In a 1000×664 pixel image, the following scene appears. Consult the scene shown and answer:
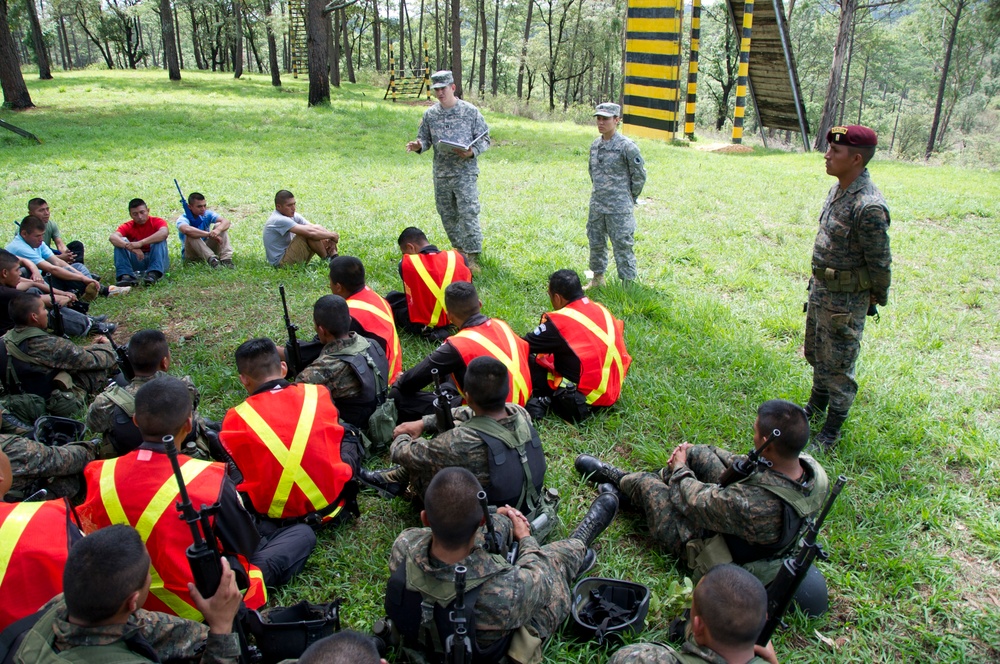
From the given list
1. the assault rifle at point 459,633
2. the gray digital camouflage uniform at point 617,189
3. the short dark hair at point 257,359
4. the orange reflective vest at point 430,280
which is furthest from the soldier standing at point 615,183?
the assault rifle at point 459,633

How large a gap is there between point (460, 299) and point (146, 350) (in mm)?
2000

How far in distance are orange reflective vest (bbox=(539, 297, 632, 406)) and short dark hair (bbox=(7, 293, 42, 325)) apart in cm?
367

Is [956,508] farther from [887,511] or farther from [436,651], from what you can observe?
[436,651]

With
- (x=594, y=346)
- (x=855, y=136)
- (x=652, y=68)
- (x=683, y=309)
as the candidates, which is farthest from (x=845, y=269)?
(x=652, y=68)

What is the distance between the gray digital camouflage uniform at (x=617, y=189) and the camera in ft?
23.1

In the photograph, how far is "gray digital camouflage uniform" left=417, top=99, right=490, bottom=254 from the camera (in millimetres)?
7746

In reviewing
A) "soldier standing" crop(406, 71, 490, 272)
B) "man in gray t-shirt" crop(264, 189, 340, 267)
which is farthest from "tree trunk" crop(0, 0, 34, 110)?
"soldier standing" crop(406, 71, 490, 272)

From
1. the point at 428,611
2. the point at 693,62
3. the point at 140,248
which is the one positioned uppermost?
the point at 693,62

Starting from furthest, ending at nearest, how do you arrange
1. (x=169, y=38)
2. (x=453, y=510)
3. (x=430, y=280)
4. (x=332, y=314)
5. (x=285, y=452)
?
(x=169, y=38) < (x=430, y=280) < (x=332, y=314) < (x=285, y=452) < (x=453, y=510)

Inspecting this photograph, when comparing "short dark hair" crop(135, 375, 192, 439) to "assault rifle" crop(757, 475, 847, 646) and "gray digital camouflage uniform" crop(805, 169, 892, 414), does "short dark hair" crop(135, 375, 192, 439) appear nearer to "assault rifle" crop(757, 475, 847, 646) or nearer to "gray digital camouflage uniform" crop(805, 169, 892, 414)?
"assault rifle" crop(757, 475, 847, 646)

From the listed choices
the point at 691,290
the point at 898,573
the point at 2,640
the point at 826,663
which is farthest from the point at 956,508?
the point at 2,640

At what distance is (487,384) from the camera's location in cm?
333

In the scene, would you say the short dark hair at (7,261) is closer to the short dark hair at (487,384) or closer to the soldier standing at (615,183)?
the short dark hair at (487,384)

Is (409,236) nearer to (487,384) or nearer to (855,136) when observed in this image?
(487,384)
